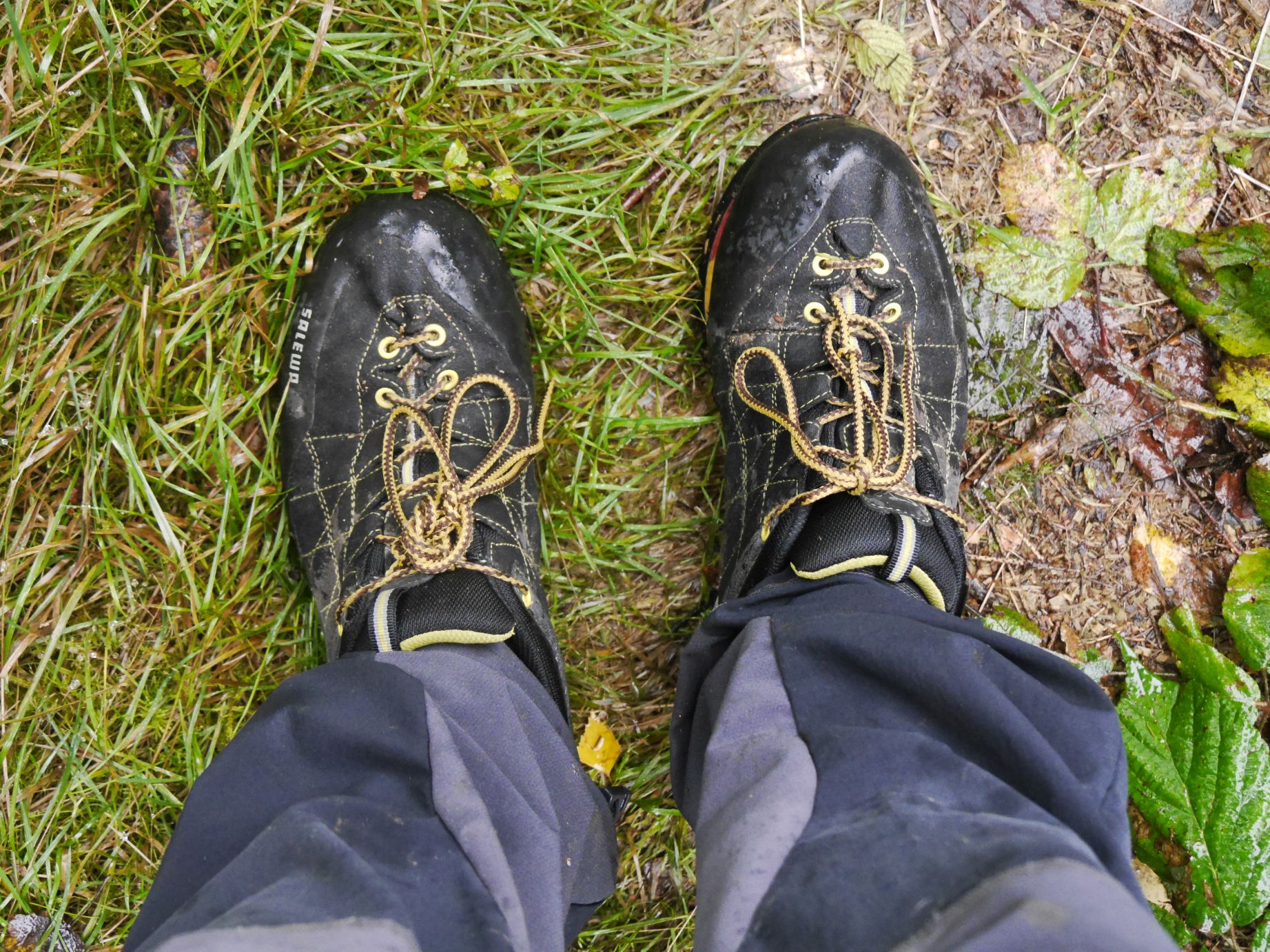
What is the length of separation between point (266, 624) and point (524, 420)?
2.32ft

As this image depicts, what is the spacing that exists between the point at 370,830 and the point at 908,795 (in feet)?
2.20

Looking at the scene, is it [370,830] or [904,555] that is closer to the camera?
[370,830]

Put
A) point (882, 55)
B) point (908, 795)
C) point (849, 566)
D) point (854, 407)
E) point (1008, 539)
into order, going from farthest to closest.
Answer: point (1008, 539), point (882, 55), point (854, 407), point (849, 566), point (908, 795)

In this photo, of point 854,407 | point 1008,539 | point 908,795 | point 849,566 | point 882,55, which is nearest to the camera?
point 908,795

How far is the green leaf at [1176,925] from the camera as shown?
180 centimetres

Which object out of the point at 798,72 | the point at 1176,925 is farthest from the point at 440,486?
the point at 1176,925

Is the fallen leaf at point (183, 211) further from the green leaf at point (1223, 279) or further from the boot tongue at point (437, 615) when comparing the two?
the green leaf at point (1223, 279)

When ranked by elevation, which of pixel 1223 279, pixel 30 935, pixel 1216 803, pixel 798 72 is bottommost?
pixel 30 935

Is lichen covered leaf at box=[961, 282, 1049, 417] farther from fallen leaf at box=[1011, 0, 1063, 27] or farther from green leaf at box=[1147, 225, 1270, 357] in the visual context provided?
fallen leaf at box=[1011, 0, 1063, 27]

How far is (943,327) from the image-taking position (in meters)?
1.84

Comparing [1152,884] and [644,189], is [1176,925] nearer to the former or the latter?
[1152,884]

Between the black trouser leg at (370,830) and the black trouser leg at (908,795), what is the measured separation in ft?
0.88

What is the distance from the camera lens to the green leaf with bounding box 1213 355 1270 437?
1.85 metres

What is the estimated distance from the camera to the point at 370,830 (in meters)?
1.07
